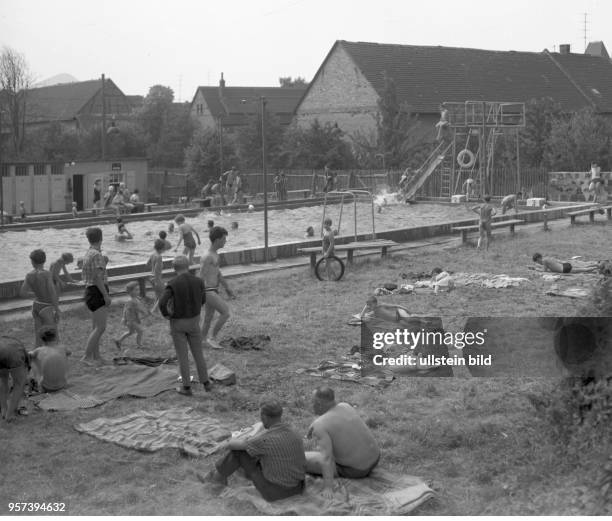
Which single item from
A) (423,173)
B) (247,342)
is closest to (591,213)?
(423,173)

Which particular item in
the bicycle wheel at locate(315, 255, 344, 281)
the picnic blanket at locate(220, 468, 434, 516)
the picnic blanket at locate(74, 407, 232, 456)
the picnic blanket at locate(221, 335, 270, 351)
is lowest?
the picnic blanket at locate(220, 468, 434, 516)

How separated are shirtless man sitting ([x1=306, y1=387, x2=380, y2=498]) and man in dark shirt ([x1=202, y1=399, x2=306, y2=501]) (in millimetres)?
150

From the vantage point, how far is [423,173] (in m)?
38.2

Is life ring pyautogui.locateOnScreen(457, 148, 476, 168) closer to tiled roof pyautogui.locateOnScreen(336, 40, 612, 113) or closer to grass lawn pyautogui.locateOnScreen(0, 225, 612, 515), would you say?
tiled roof pyautogui.locateOnScreen(336, 40, 612, 113)

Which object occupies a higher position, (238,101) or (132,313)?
(238,101)

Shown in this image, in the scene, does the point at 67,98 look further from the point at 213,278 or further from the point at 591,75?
the point at 213,278

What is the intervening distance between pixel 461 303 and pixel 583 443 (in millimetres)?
7977

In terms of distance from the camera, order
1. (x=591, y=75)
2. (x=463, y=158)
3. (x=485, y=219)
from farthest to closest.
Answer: (x=591, y=75) < (x=463, y=158) < (x=485, y=219)

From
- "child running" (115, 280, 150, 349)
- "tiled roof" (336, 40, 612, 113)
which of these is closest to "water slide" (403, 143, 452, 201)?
"tiled roof" (336, 40, 612, 113)

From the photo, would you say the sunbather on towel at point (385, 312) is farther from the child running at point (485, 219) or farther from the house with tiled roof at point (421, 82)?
the house with tiled roof at point (421, 82)

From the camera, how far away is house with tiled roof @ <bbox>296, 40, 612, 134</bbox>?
5147cm

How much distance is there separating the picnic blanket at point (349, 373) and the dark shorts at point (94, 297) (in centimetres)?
232

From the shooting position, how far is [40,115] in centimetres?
5381

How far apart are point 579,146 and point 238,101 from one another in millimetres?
34204
